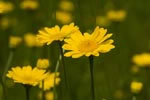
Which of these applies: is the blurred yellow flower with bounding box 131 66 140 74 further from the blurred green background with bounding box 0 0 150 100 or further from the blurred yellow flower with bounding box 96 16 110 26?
the blurred yellow flower with bounding box 96 16 110 26

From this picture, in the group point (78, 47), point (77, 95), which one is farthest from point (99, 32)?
point (77, 95)

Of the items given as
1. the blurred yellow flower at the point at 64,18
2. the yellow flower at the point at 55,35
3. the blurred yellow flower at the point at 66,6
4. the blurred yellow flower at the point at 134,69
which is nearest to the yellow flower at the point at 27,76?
the yellow flower at the point at 55,35

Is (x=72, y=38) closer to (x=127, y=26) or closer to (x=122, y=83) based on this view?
(x=122, y=83)

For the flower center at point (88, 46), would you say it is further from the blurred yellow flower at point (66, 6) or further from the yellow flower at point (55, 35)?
the blurred yellow flower at point (66, 6)

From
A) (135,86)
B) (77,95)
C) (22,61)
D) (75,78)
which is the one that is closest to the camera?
(135,86)

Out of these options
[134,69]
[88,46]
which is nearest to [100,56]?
[134,69]

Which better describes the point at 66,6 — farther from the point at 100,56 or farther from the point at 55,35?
the point at 55,35
